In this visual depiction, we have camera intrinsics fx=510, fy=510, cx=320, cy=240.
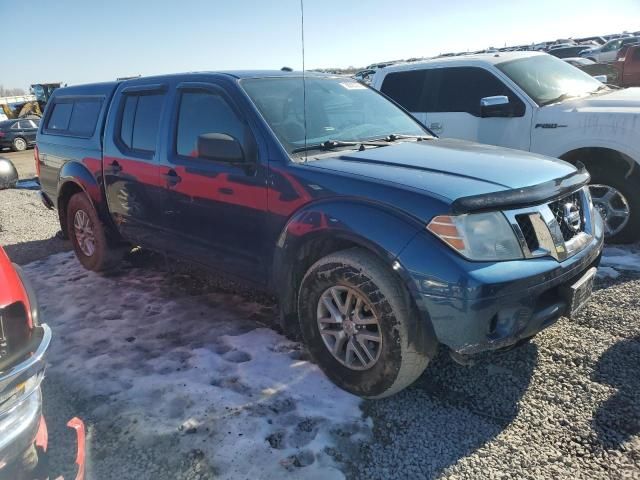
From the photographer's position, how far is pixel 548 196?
271 centimetres

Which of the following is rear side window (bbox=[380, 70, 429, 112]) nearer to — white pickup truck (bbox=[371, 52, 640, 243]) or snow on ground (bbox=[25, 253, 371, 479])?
white pickup truck (bbox=[371, 52, 640, 243])

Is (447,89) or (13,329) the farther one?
(447,89)

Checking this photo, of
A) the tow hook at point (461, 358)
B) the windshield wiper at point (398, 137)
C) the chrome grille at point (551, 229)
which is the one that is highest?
the windshield wiper at point (398, 137)

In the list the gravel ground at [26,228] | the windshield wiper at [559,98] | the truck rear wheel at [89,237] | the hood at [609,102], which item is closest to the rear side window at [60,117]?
the truck rear wheel at [89,237]

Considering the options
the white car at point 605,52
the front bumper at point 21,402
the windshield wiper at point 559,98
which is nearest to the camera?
the front bumper at point 21,402

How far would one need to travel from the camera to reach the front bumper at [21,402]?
1633 mm

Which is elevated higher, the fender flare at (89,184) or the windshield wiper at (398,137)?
the windshield wiper at (398,137)

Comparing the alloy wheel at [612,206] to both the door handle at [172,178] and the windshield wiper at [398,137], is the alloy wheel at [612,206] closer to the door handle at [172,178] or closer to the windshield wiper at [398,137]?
the windshield wiper at [398,137]

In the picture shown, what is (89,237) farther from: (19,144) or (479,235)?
(19,144)

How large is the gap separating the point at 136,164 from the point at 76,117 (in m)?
1.44

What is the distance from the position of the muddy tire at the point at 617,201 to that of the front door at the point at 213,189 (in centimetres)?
366

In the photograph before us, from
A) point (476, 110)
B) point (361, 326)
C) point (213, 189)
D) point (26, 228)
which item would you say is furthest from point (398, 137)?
point (26, 228)

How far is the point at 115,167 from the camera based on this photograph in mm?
4438

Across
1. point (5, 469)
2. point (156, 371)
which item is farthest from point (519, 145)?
point (5, 469)
